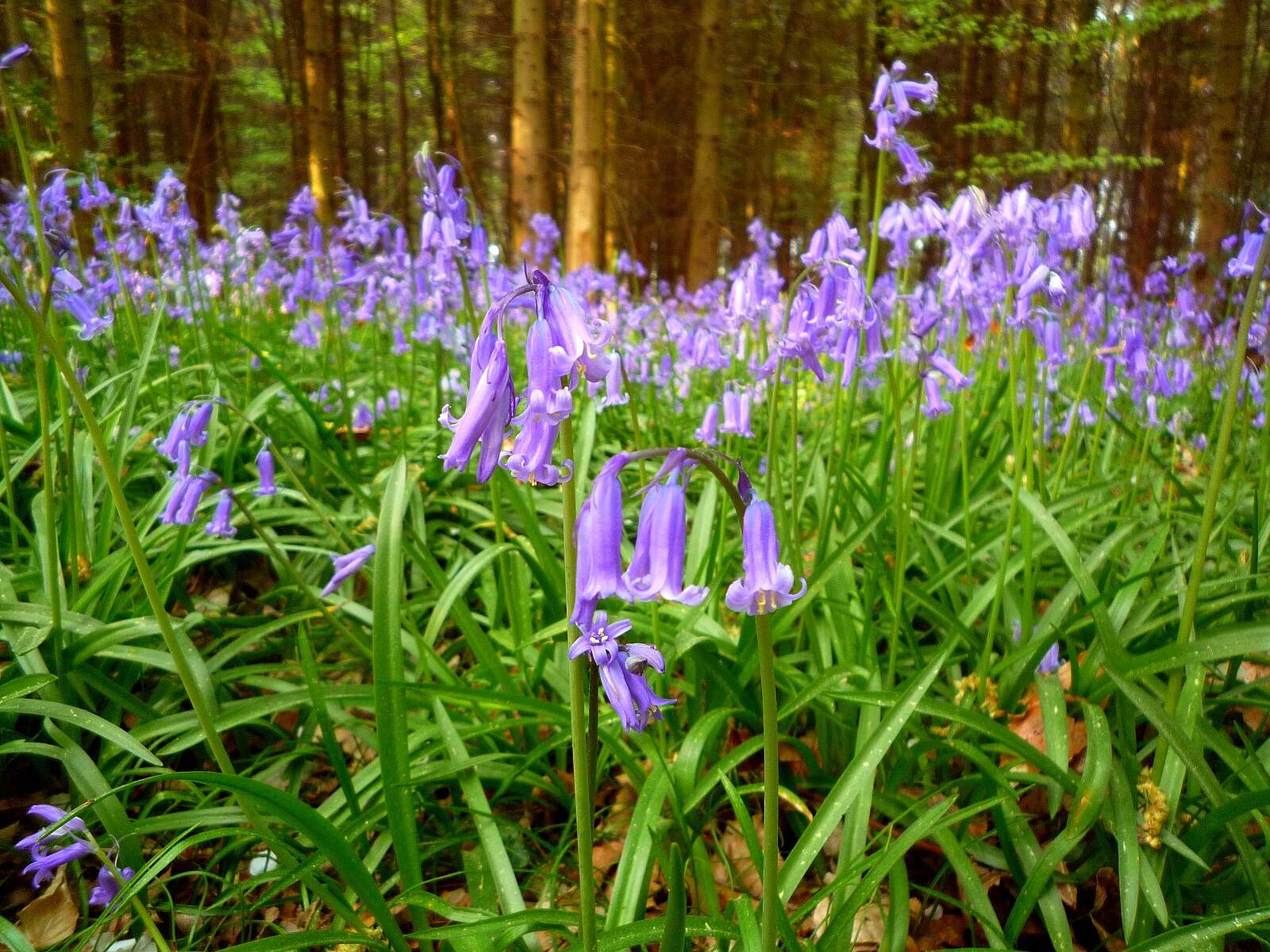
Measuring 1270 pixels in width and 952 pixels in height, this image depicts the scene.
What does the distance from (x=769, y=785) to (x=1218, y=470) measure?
1329 millimetres

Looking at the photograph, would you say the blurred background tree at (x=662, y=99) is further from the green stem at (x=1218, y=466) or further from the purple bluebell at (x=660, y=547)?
the green stem at (x=1218, y=466)

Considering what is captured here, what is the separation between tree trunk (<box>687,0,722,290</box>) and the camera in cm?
1202

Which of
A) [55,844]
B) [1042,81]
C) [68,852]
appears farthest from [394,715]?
[1042,81]

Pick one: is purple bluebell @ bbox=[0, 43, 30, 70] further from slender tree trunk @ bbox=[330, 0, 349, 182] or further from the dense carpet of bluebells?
slender tree trunk @ bbox=[330, 0, 349, 182]

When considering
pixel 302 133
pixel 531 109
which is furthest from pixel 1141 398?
pixel 302 133

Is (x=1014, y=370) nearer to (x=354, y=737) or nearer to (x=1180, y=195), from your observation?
(x=354, y=737)

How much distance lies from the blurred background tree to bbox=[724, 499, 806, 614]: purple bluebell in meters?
6.01

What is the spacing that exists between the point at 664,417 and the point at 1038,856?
3764mm

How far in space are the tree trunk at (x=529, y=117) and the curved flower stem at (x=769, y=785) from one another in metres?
7.92

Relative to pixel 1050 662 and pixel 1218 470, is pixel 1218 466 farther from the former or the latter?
pixel 1050 662

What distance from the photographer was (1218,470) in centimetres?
181

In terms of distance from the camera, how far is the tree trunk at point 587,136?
9102 millimetres

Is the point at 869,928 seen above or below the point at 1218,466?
below

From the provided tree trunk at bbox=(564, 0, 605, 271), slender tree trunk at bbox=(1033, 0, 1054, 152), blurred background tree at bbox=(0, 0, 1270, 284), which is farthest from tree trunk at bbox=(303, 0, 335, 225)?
slender tree trunk at bbox=(1033, 0, 1054, 152)
